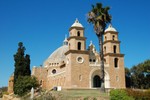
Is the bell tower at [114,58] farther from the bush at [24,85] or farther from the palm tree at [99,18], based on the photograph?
the bush at [24,85]

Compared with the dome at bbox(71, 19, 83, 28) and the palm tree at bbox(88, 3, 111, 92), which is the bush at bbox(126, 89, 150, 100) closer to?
the palm tree at bbox(88, 3, 111, 92)

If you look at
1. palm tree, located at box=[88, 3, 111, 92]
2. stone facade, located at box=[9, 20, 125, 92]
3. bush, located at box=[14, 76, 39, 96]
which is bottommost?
bush, located at box=[14, 76, 39, 96]

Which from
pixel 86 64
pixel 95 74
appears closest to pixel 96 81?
pixel 95 74

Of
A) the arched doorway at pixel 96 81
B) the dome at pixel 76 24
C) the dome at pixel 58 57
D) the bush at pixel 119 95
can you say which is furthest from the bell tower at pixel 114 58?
the bush at pixel 119 95

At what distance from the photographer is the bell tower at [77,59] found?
4525 cm

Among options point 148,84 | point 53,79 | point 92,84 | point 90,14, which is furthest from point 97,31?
point 148,84

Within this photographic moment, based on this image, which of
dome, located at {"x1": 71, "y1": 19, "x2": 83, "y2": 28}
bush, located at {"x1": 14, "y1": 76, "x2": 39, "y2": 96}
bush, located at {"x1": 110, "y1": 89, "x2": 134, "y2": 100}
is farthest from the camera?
dome, located at {"x1": 71, "y1": 19, "x2": 83, "y2": 28}

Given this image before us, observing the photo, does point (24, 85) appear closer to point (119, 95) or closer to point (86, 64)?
point (86, 64)

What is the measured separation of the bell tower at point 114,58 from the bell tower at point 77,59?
5.08m

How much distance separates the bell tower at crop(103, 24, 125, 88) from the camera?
48.5m

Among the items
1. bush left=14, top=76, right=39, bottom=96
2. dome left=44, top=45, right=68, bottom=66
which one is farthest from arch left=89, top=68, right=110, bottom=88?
dome left=44, top=45, right=68, bottom=66

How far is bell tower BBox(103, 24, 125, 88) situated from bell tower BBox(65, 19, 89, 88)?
508 centimetres

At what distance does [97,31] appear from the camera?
39.4 meters

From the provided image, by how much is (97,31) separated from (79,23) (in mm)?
10146
